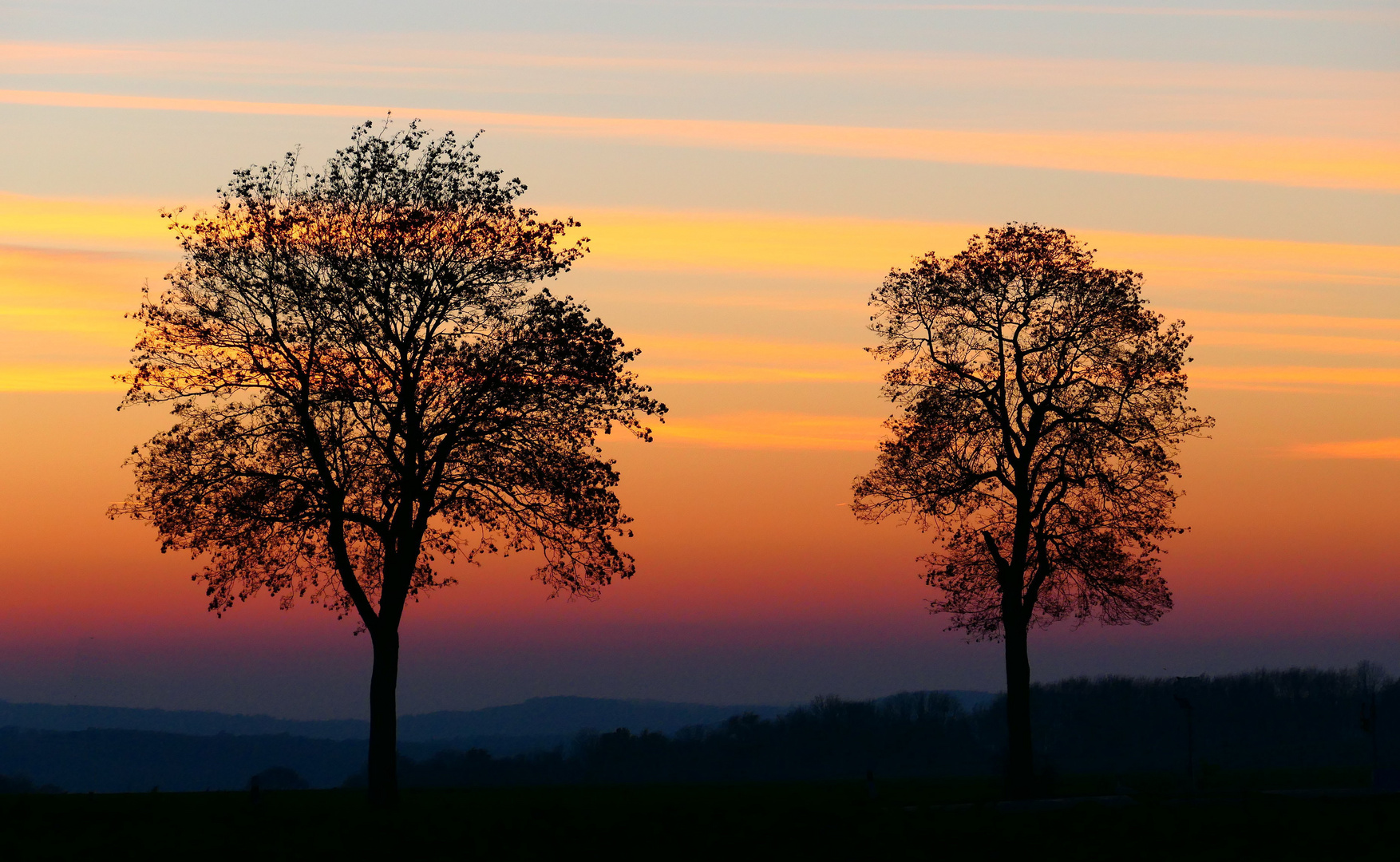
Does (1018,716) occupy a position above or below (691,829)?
above

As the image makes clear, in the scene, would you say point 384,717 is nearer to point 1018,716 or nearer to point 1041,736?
point 1018,716

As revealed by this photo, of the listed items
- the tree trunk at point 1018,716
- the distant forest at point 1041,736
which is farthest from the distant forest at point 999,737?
the tree trunk at point 1018,716

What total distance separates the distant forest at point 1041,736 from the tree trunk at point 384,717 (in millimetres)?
102417

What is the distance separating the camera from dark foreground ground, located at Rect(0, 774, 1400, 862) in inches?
1167

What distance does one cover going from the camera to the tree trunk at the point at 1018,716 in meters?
46.8

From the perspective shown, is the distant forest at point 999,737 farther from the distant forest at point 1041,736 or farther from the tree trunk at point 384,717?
the tree trunk at point 384,717

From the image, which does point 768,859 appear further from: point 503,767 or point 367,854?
point 503,767

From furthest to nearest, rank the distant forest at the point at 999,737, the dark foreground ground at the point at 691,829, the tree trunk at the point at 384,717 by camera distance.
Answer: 1. the distant forest at the point at 999,737
2. the tree trunk at the point at 384,717
3. the dark foreground ground at the point at 691,829

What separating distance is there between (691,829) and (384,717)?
10.2 m

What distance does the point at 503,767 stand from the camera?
140000mm

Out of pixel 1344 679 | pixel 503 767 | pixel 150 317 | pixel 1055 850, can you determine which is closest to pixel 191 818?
pixel 150 317

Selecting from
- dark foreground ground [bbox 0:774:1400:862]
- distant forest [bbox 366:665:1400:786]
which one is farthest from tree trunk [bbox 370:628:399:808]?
distant forest [bbox 366:665:1400:786]

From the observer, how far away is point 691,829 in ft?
107

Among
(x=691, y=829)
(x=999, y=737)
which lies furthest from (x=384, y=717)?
(x=999, y=737)
